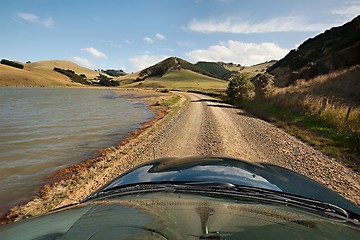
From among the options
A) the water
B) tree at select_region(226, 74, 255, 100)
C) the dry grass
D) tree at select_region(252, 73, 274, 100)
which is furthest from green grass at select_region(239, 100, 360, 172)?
tree at select_region(226, 74, 255, 100)

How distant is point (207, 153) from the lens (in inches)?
385

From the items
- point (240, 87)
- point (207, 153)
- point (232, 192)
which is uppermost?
point (240, 87)

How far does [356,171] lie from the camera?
24.8 ft

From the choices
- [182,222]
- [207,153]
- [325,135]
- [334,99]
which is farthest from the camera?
[334,99]

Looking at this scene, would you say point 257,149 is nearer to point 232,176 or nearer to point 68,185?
point 68,185

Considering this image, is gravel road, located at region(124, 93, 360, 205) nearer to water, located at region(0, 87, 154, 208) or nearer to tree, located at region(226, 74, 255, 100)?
water, located at region(0, 87, 154, 208)

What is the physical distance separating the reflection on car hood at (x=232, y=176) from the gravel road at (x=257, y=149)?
12.4 ft

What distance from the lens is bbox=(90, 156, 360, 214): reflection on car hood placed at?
2602mm

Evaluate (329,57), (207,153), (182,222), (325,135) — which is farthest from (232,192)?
(329,57)

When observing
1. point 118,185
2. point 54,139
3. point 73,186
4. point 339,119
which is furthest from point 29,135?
point 339,119

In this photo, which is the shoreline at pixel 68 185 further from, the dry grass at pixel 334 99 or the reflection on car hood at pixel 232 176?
the dry grass at pixel 334 99

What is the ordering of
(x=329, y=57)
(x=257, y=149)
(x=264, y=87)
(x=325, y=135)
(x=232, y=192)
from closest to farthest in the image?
1. (x=232, y=192)
2. (x=257, y=149)
3. (x=325, y=135)
4. (x=264, y=87)
5. (x=329, y=57)

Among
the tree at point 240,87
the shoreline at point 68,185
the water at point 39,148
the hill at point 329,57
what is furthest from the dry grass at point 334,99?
the water at point 39,148

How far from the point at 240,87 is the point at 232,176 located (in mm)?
33729
